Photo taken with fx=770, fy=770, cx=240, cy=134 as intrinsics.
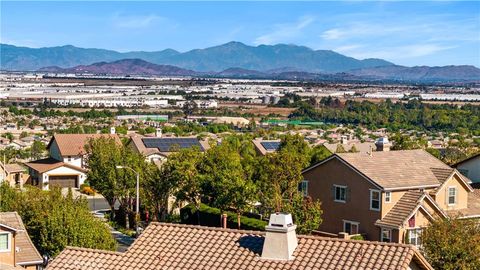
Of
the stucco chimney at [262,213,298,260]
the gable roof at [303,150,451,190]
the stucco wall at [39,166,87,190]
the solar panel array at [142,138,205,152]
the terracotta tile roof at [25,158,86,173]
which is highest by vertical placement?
the stucco chimney at [262,213,298,260]

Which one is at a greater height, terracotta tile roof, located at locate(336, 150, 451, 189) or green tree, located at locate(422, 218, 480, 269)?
terracotta tile roof, located at locate(336, 150, 451, 189)

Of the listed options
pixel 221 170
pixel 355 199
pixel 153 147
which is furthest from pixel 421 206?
pixel 153 147

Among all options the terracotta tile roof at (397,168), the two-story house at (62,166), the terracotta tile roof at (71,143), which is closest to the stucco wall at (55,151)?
the two-story house at (62,166)

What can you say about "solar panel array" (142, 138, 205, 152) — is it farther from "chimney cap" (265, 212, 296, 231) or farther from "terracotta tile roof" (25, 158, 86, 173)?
"chimney cap" (265, 212, 296, 231)

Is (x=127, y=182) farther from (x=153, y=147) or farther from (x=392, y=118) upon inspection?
(x=392, y=118)

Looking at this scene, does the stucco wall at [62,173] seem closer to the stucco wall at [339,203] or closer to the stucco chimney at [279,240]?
the stucco wall at [339,203]

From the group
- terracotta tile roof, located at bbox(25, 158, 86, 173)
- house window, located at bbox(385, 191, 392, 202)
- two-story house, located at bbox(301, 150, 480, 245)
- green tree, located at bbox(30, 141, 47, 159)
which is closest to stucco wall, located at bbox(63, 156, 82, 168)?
terracotta tile roof, located at bbox(25, 158, 86, 173)

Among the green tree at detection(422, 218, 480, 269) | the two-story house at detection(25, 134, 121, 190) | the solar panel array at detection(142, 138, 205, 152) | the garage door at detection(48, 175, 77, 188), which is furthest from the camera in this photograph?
the solar panel array at detection(142, 138, 205, 152)
